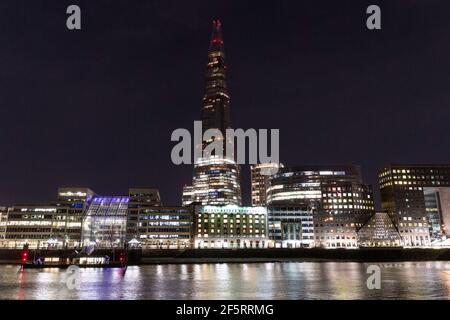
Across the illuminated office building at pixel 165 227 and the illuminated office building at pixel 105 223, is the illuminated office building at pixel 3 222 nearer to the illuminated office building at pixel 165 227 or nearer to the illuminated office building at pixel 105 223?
the illuminated office building at pixel 105 223

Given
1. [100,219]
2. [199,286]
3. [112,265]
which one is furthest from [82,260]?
[100,219]

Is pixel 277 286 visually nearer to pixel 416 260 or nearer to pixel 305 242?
pixel 416 260

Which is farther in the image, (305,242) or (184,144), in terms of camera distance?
(305,242)

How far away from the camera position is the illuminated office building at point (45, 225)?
7018 inches

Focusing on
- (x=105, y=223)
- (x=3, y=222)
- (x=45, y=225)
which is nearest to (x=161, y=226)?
(x=105, y=223)

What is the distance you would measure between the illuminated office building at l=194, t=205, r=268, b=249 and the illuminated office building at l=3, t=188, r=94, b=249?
54.9 metres

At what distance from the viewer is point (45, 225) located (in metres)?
184

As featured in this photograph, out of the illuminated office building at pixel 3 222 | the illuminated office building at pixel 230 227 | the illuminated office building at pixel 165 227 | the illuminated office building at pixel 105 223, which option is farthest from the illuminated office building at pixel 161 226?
the illuminated office building at pixel 3 222

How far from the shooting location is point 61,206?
190625 mm

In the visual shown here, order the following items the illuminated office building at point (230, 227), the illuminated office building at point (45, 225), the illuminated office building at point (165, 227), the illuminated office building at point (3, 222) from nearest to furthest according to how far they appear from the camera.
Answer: the illuminated office building at point (45, 225) → the illuminated office building at point (3, 222) → the illuminated office building at point (165, 227) → the illuminated office building at point (230, 227)

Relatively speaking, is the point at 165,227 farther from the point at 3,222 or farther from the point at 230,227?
Answer: the point at 3,222

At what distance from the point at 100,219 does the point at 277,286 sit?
15182cm

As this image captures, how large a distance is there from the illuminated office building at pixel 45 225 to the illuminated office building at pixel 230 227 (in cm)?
5489
